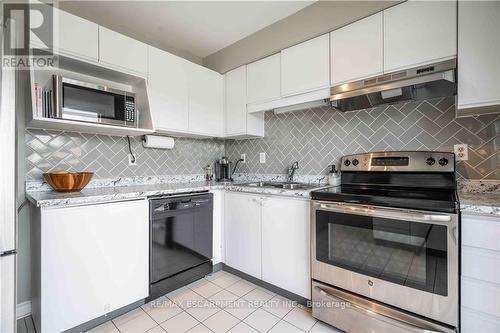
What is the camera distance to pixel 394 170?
5.93ft

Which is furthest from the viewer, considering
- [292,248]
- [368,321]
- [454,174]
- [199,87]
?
[199,87]

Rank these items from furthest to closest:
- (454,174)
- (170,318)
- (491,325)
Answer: (170,318), (454,174), (491,325)

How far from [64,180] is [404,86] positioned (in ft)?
7.96

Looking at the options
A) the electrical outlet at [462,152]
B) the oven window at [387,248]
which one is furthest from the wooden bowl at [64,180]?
the electrical outlet at [462,152]

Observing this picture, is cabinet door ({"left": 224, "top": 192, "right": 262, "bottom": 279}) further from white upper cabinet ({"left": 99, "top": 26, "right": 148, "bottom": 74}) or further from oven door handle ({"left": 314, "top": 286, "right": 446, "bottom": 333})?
white upper cabinet ({"left": 99, "top": 26, "right": 148, "bottom": 74})

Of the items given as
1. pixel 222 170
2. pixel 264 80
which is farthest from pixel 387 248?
pixel 222 170

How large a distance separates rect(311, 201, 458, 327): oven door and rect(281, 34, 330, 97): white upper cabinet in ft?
3.28

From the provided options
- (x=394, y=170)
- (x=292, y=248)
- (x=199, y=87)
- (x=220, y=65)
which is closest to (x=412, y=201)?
(x=394, y=170)

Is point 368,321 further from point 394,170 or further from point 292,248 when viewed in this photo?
point 394,170

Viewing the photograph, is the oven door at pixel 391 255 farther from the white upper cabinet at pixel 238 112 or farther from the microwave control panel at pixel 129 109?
the microwave control panel at pixel 129 109

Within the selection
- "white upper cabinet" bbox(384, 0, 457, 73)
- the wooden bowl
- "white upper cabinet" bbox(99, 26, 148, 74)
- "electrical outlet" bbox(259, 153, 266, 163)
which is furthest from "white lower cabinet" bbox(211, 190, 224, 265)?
"white upper cabinet" bbox(384, 0, 457, 73)

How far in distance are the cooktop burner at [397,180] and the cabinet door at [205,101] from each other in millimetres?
1427

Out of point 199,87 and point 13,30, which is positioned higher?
point 199,87

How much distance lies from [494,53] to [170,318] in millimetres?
2609
